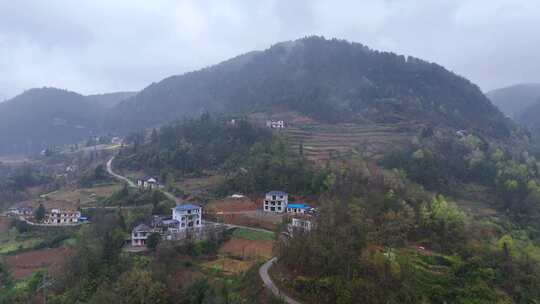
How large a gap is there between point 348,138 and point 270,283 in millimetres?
30970

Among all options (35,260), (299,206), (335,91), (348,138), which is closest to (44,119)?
(335,91)

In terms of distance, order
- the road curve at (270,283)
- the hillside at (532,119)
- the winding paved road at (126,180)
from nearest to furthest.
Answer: the road curve at (270,283)
the winding paved road at (126,180)
the hillside at (532,119)

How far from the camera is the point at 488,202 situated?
107ft

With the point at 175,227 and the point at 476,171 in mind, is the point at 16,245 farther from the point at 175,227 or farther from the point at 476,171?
the point at 476,171

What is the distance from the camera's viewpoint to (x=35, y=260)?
24312 mm

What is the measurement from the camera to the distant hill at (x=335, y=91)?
55500mm

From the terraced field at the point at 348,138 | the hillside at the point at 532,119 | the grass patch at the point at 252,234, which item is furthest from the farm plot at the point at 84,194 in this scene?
the hillside at the point at 532,119

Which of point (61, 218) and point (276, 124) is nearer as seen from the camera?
point (61, 218)

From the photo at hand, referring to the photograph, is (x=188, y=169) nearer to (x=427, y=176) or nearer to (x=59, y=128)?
(x=427, y=176)

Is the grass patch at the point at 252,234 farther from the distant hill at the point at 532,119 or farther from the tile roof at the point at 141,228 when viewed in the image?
the distant hill at the point at 532,119

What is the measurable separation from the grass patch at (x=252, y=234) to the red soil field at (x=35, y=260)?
10150 mm

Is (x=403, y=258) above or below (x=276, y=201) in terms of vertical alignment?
below

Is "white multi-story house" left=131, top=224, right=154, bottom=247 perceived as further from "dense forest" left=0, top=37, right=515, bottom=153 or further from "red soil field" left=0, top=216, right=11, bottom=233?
"dense forest" left=0, top=37, right=515, bottom=153

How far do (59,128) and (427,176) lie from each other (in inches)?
3698
